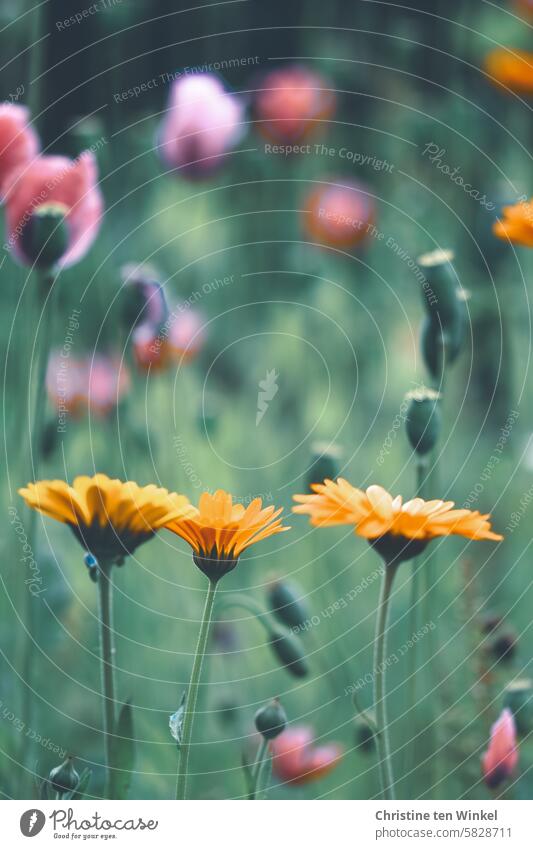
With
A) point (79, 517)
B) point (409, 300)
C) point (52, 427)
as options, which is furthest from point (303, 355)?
point (79, 517)

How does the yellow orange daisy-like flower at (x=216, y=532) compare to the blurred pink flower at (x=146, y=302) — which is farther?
the blurred pink flower at (x=146, y=302)

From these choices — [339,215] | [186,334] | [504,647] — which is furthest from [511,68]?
[504,647]

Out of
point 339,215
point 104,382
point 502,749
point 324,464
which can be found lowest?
point 502,749

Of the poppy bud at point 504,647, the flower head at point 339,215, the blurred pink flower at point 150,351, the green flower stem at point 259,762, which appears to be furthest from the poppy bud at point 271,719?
the flower head at point 339,215

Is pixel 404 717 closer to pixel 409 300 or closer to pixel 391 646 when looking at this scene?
pixel 391 646

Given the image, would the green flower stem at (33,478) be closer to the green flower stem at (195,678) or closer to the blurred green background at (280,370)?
the blurred green background at (280,370)

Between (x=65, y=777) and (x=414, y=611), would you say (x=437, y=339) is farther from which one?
(x=65, y=777)

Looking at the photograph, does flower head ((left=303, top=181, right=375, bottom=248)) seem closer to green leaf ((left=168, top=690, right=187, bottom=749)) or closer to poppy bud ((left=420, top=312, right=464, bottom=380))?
poppy bud ((left=420, top=312, right=464, bottom=380))
